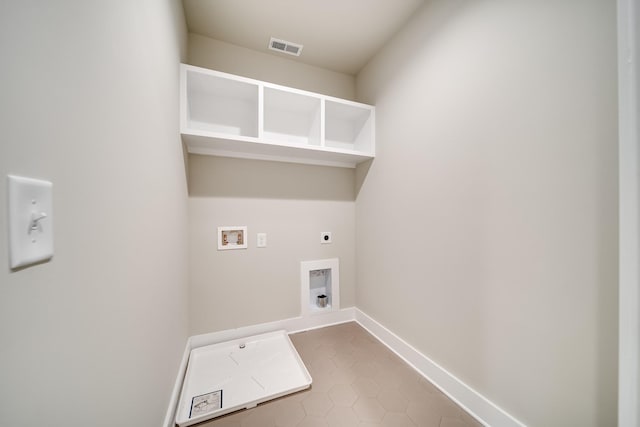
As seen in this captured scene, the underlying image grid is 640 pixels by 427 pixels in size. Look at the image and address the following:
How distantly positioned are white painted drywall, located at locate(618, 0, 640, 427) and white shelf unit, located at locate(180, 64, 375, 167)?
4.49 feet

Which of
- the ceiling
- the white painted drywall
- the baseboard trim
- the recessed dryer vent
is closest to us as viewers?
the white painted drywall

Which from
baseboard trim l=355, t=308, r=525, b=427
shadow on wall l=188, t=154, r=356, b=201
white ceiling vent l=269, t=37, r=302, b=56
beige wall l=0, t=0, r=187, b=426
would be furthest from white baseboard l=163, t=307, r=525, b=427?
white ceiling vent l=269, t=37, r=302, b=56

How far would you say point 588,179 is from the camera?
815 millimetres

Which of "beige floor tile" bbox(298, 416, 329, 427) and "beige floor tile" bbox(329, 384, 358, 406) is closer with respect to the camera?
"beige floor tile" bbox(298, 416, 329, 427)

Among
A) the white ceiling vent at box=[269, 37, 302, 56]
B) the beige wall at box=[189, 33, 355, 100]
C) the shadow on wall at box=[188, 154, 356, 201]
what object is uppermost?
the white ceiling vent at box=[269, 37, 302, 56]

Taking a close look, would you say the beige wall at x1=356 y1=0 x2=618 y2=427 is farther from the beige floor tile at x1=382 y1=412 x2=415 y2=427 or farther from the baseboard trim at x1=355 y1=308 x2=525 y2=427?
the beige floor tile at x1=382 y1=412 x2=415 y2=427

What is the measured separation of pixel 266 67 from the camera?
1.90 meters

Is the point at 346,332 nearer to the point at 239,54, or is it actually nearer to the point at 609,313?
the point at 609,313

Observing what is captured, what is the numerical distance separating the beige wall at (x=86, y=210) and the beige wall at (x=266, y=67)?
862mm

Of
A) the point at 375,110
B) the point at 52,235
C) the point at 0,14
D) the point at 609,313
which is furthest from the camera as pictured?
the point at 375,110

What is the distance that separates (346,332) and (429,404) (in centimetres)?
85

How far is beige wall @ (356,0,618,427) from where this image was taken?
80cm

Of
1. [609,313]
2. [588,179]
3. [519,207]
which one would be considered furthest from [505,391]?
[588,179]

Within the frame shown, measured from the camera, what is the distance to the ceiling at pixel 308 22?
56.7 inches
